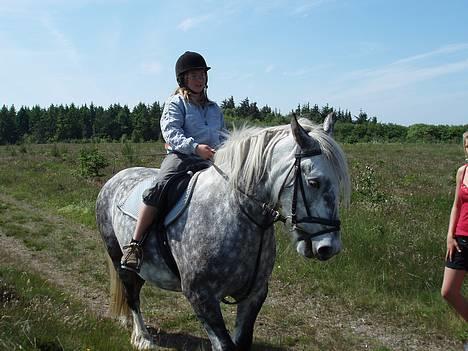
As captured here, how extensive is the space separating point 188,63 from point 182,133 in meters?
0.68

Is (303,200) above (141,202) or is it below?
above

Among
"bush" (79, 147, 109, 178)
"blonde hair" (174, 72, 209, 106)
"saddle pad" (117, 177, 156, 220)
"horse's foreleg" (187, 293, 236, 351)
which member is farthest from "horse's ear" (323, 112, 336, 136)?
"bush" (79, 147, 109, 178)

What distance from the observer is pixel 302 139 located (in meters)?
3.20

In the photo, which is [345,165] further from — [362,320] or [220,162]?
[362,320]

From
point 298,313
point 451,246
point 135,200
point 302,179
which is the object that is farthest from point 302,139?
point 298,313

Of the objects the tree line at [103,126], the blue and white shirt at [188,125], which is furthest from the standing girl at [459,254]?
the tree line at [103,126]

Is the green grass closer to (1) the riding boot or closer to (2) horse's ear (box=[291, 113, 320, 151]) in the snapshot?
(1) the riding boot

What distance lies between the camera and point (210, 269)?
11.8 feet

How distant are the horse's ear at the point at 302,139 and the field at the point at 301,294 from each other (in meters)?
2.59

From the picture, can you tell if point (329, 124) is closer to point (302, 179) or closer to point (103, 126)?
point (302, 179)

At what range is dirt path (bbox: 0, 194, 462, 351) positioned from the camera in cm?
537

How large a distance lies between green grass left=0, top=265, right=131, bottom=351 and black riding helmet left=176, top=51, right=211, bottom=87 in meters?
2.59

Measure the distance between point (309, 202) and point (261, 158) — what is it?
22.8 inches

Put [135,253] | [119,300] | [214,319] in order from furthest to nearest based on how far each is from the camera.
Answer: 1. [119,300]
2. [135,253]
3. [214,319]
